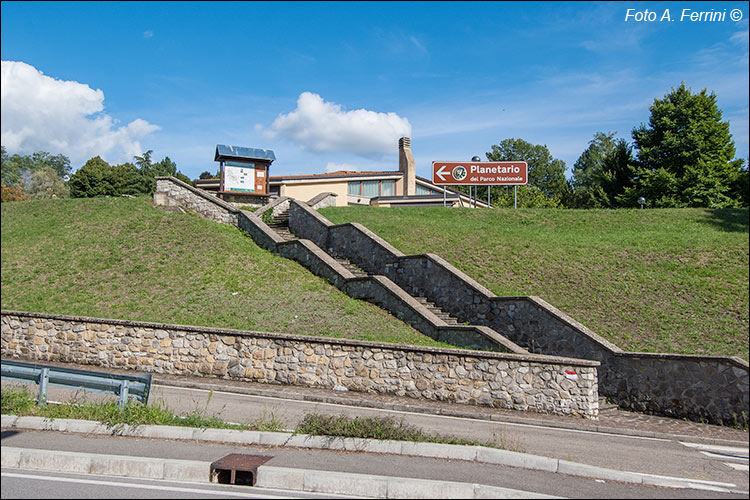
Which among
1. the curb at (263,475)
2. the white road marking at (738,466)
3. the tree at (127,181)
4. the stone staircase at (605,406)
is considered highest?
the tree at (127,181)

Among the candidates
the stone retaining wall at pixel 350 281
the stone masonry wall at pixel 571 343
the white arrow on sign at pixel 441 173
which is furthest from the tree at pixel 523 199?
the stone masonry wall at pixel 571 343

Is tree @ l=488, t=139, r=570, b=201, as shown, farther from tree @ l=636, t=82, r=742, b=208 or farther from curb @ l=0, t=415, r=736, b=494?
curb @ l=0, t=415, r=736, b=494

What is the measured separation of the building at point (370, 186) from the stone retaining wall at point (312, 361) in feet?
84.5

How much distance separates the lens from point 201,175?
75375mm

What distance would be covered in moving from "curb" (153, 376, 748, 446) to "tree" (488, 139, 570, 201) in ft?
212

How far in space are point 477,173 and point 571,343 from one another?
70.3 ft

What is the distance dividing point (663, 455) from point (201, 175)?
73403 mm

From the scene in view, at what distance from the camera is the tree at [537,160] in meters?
75.2

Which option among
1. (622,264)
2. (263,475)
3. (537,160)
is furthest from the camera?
(537,160)

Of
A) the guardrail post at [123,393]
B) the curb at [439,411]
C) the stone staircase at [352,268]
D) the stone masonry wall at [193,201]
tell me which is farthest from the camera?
the stone masonry wall at [193,201]

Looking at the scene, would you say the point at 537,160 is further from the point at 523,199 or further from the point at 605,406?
the point at 605,406

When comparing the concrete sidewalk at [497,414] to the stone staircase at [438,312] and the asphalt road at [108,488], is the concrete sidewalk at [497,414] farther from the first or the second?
the asphalt road at [108,488]

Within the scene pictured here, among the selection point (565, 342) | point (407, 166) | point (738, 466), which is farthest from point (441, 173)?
point (738, 466)

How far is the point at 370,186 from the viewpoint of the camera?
4384 centimetres
